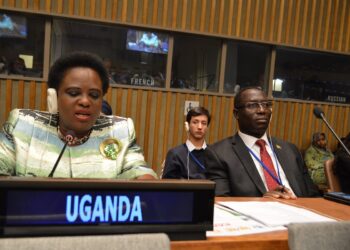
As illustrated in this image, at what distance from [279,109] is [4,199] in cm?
516

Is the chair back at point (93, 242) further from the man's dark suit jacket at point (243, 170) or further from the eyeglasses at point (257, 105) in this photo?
the eyeglasses at point (257, 105)

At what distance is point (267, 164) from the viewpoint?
2170mm

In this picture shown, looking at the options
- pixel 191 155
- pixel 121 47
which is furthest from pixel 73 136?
pixel 121 47

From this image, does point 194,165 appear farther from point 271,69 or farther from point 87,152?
point 271,69

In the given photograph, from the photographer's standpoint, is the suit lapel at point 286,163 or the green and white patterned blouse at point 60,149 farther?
the suit lapel at point 286,163

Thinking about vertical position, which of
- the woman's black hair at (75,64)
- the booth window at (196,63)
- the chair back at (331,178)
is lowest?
the chair back at (331,178)

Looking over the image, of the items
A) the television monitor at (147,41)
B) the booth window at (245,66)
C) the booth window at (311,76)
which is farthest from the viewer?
the booth window at (311,76)

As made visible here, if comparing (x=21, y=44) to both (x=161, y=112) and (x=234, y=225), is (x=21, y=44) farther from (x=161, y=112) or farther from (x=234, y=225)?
(x=234, y=225)

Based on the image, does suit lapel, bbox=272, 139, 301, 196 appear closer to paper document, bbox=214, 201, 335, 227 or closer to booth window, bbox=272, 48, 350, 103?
paper document, bbox=214, 201, 335, 227

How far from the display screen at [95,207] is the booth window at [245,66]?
451cm

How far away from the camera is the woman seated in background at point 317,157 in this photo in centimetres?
486

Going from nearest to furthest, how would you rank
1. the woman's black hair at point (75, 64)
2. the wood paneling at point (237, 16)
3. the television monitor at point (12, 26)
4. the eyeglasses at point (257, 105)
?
1. the woman's black hair at point (75, 64)
2. the eyeglasses at point (257, 105)
3. the television monitor at point (12, 26)
4. the wood paneling at point (237, 16)

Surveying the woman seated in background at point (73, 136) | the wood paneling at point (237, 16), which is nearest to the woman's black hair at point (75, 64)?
the woman seated in background at point (73, 136)

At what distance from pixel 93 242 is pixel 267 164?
63.2 inches
